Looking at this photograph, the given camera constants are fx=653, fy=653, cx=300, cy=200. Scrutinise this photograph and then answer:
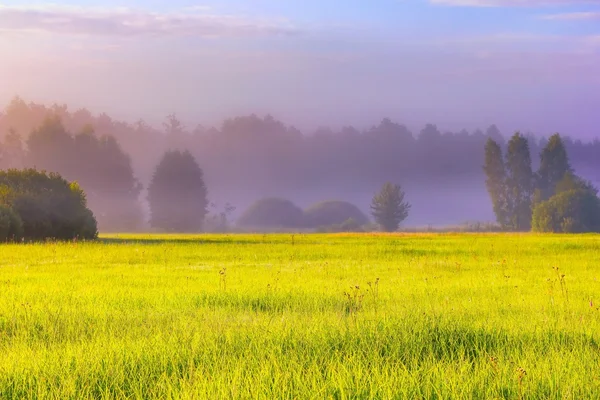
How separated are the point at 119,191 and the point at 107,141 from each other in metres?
10.1

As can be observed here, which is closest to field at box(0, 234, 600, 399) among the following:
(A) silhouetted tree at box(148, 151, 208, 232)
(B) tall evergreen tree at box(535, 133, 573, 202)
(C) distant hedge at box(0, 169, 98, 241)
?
(C) distant hedge at box(0, 169, 98, 241)

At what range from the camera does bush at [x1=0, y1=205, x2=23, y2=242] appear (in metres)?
44.9

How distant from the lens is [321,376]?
24.1ft

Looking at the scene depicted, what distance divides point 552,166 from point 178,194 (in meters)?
64.6

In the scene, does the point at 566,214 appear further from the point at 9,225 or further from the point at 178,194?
the point at 9,225

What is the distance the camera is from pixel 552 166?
10350 cm

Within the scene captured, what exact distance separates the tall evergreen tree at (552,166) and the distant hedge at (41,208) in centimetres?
7308

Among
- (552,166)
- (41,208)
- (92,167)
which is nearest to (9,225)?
(41,208)

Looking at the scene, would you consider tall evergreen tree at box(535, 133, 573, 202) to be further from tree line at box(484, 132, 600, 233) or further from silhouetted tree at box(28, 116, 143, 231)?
Result: silhouetted tree at box(28, 116, 143, 231)

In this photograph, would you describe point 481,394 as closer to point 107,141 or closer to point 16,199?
point 16,199

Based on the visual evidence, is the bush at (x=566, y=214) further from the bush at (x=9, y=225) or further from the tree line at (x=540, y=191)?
the bush at (x=9, y=225)

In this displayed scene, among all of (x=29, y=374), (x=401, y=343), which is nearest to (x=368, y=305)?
(x=401, y=343)

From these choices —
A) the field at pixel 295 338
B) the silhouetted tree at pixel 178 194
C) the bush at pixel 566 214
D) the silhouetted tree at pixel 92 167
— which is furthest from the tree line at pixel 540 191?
the field at pixel 295 338

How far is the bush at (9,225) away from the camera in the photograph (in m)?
44.9
